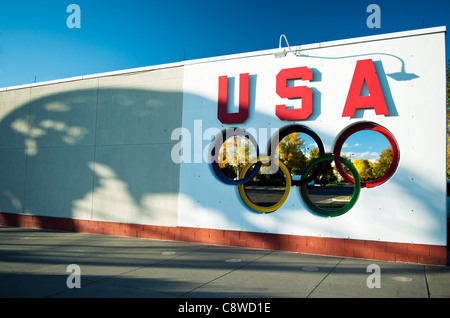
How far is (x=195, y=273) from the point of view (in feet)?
19.4

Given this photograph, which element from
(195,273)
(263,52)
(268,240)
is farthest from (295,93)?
(195,273)

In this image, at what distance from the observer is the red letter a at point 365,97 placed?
23.0 feet

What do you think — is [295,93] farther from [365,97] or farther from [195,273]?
[195,273]

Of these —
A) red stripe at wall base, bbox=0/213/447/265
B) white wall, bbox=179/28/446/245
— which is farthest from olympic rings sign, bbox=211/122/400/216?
red stripe at wall base, bbox=0/213/447/265

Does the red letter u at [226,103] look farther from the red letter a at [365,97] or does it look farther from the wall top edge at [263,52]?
the red letter a at [365,97]

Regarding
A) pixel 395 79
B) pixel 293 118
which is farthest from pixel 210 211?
pixel 395 79

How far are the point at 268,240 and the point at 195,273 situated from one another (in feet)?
8.32

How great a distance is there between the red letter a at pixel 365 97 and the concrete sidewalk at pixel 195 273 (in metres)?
3.21

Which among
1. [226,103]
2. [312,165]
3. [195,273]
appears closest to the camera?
[195,273]

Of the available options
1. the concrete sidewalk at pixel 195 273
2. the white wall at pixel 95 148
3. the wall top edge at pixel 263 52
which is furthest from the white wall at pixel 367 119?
the white wall at pixel 95 148

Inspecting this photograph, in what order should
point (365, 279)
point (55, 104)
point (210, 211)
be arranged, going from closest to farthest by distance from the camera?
point (365, 279)
point (210, 211)
point (55, 104)

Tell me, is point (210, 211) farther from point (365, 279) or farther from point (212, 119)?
point (365, 279)
